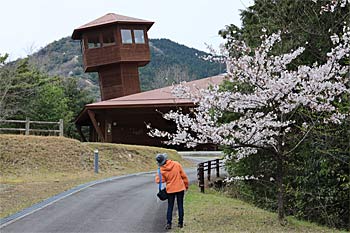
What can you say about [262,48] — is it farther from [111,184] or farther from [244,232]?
[111,184]

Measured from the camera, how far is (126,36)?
37250 mm

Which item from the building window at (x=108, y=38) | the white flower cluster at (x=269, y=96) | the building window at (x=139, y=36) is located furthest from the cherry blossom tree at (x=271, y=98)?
the building window at (x=139, y=36)

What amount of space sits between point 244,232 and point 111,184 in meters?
8.33

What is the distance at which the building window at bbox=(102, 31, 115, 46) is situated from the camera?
3703 centimetres

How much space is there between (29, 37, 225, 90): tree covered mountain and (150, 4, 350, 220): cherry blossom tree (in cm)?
4868

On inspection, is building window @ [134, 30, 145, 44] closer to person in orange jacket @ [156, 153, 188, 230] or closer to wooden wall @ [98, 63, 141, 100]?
wooden wall @ [98, 63, 141, 100]

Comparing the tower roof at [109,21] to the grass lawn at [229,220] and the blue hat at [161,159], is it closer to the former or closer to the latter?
the grass lawn at [229,220]

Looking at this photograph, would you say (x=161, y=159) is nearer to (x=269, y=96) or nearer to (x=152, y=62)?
(x=269, y=96)

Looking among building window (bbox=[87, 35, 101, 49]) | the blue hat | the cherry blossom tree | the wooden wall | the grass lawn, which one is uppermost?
building window (bbox=[87, 35, 101, 49])

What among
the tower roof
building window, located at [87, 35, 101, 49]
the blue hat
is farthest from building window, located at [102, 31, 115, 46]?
the blue hat

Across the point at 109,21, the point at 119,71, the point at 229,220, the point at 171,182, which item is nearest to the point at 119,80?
the point at 119,71

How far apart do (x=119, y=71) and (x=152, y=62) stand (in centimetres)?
3767

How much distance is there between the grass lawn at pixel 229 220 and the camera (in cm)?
880

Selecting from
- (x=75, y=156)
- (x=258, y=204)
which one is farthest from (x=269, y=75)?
(x=75, y=156)
